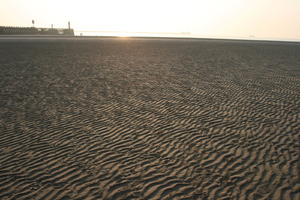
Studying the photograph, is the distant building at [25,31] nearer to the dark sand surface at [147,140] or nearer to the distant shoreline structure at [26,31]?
the distant shoreline structure at [26,31]

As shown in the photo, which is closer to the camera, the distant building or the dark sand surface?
the dark sand surface

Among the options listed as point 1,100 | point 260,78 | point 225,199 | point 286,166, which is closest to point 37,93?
point 1,100

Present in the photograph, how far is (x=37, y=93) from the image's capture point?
12.7m

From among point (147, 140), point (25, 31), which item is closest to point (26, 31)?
point (25, 31)

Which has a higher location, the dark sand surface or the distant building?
the distant building

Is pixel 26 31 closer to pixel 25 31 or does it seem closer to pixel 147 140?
pixel 25 31

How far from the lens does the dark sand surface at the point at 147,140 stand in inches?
221

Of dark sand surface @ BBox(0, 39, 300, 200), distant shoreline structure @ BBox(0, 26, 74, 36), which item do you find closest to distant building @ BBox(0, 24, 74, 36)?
distant shoreline structure @ BBox(0, 26, 74, 36)

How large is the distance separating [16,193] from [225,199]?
4.86 m

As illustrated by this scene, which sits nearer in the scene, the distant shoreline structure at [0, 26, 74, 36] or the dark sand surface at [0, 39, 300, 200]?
the dark sand surface at [0, 39, 300, 200]

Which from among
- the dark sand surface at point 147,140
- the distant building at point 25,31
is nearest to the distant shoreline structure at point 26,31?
the distant building at point 25,31

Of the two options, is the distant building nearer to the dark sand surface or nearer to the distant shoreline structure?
the distant shoreline structure

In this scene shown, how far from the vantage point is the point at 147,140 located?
25.8ft

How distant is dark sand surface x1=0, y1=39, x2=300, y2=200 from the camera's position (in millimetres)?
5625
